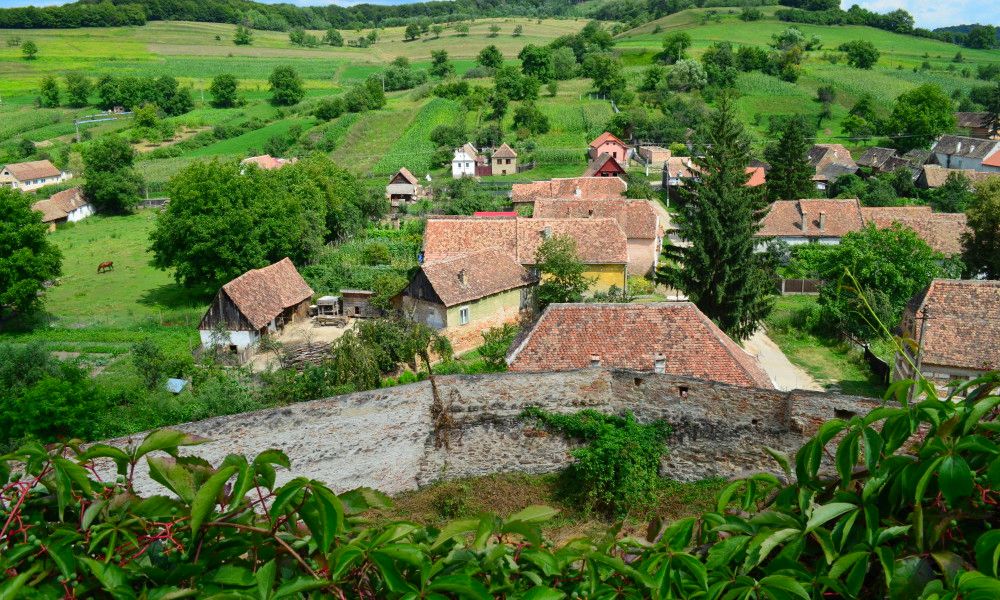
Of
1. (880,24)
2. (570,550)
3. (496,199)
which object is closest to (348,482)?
(570,550)

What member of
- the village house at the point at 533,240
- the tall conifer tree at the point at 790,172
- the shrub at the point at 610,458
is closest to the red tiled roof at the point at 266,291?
the village house at the point at 533,240

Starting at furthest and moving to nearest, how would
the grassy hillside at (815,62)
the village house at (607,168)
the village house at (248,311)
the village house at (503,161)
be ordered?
1. the grassy hillside at (815,62)
2. the village house at (503,161)
3. the village house at (607,168)
4. the village house at (248,311)

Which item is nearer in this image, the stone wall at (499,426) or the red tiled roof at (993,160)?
the stone wall at (499,426)

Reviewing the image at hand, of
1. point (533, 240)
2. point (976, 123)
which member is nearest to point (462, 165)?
point (533, 240)

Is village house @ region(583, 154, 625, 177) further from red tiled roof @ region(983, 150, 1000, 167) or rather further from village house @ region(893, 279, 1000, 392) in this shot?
village house @ region(893, 279, 1000, 392)

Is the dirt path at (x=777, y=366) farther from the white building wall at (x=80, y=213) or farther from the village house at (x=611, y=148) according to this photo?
the white building wall at (x=80, y=213)

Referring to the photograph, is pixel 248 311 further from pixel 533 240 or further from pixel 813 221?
pixel 813 221

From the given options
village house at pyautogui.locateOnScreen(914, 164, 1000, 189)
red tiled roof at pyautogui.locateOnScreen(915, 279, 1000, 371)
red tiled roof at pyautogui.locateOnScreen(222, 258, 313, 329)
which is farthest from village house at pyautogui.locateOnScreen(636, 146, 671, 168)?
red tiled roof at pyautogui.locateOnScreen(915, 279, 1000, 371)
